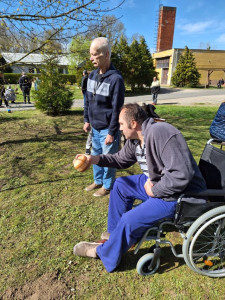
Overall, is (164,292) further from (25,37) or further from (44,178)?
(25,37)

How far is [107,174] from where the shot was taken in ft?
9.93

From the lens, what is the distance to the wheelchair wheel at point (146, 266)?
1.85 metres

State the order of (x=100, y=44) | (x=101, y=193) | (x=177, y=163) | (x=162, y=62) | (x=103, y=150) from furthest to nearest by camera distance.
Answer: (x=162, y=62), (x=101, y=193), (x=103, y=150), (x=100, y=44), (x=177, y=163)

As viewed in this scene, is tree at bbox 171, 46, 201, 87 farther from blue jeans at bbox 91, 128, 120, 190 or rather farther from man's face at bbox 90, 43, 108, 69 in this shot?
man's face at bbox 90, 43, 108, 69

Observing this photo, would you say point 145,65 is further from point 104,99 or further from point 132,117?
point 132,117

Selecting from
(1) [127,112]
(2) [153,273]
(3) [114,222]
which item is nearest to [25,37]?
(1) [127,112]

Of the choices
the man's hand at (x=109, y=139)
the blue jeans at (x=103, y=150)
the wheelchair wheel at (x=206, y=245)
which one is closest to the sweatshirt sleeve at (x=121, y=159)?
the man's hand at (x=109, y=139)

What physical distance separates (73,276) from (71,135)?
182 inches

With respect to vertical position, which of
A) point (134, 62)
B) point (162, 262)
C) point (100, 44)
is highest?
point (134, 62)

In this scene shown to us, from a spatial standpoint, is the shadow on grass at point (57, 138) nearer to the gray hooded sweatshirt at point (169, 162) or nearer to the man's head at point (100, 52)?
the man's head at point (100, 52)

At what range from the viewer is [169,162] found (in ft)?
5.23

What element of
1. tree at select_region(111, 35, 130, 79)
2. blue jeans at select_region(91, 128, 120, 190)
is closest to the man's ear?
blue jeans at select_region(91, 128, 120, 190)

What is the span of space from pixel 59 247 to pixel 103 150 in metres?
1.26

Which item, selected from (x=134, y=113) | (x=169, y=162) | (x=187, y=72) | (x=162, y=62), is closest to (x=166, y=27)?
(x=162, y=62)
